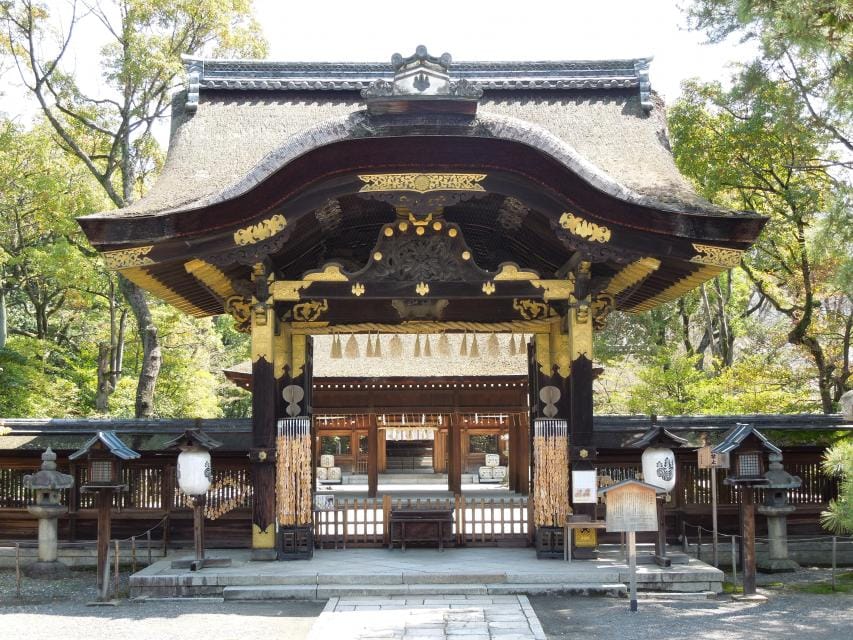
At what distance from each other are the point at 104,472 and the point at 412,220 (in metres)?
4.28

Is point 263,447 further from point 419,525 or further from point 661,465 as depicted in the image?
point 661,465

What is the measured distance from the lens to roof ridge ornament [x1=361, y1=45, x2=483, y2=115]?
931 centimetres

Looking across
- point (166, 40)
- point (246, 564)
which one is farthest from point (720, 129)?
point (246, 564)

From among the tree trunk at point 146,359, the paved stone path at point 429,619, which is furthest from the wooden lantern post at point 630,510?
the tree trunk at point 146,359

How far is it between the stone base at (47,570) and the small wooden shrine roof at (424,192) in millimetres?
3404

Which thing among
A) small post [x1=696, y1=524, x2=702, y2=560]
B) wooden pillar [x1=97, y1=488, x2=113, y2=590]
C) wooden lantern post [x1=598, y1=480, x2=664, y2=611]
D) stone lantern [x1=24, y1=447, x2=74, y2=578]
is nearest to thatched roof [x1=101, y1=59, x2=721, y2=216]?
wooden pillar [x1=97, y1=488, x2=113, y2=590]

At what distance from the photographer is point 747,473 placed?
372 inches

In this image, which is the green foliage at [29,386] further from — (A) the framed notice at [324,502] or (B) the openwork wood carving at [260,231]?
(B) the openwork wood carving at [260,231]

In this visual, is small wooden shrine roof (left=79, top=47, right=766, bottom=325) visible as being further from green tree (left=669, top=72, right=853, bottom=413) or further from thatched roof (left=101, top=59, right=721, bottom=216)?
green tree (left=669, top=72, right=853, bottom=413)

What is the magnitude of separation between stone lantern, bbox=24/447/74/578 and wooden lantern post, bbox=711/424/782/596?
7403mm

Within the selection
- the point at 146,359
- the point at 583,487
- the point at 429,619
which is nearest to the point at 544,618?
the point at 429,619

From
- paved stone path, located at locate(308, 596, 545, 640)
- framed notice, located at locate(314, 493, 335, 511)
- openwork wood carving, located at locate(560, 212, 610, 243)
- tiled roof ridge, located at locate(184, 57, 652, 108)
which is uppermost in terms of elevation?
tiled roof ridge, located at locate(184, 57, 652, 108)

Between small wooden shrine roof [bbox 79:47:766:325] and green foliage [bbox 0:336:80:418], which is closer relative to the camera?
small wooden shrine roof [bbox 79:47:766:325]

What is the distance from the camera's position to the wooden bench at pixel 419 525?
36.1 ft
